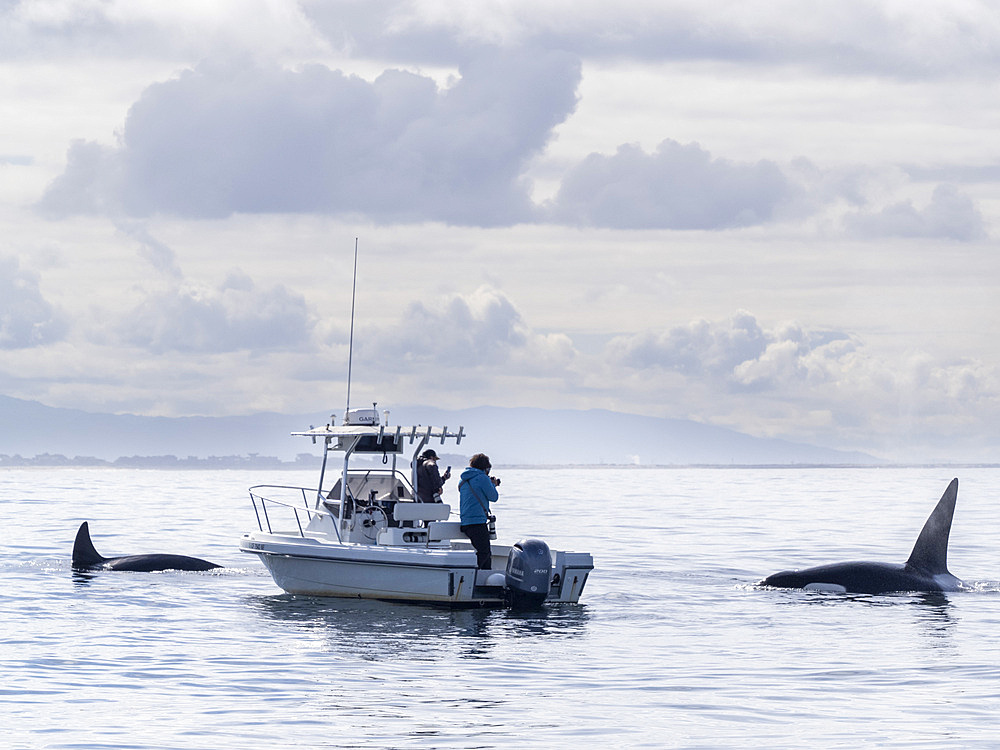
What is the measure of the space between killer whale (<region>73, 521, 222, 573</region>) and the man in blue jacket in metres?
10.7

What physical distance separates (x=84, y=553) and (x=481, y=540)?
13056mm

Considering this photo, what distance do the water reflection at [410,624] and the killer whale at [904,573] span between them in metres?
6.36

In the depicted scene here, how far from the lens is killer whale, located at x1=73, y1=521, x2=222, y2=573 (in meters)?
31.5

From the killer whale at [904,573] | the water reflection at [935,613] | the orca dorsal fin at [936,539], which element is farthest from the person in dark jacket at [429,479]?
the orca dorsal fin at [936,539]

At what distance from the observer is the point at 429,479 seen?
24.8 meters

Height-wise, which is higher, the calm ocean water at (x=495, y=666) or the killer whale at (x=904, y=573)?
the killer whale at (x=904, y=573)

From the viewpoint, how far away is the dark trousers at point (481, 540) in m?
23.5

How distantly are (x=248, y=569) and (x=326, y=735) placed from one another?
779 inches

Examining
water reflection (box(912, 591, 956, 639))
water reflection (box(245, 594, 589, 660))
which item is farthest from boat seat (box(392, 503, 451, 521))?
water reflection (box(912, 591, 956, 639))

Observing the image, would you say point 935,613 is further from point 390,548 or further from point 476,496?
point 390,548

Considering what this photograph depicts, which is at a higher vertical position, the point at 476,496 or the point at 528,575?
the point at 476,496

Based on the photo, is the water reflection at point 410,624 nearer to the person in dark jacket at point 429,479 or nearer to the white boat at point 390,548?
the white boat at point 390,548

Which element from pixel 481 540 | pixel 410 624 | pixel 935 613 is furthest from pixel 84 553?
pixel 935 613

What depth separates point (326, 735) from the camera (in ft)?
45.3
